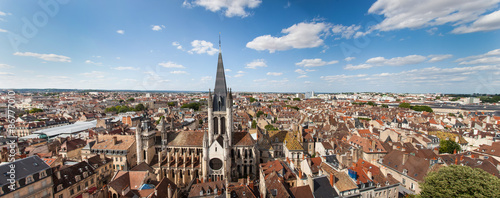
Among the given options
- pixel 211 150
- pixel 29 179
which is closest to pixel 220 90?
pixel 211 150

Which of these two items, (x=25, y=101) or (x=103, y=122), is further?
(x=25, y=101)

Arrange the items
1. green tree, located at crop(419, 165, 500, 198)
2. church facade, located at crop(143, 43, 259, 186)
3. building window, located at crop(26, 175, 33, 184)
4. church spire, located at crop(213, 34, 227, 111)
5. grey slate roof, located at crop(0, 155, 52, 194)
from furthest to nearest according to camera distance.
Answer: church spire, located at crop(213, 34, 227, 111)
church facade, located at crop(143, 43, 259, 186)
building window, located at crop(26, 175, 33, 184)
grey slate roof, located at crop(0, 155, 52, 194)
green tree, located at crop(419, 165, 500, 198)

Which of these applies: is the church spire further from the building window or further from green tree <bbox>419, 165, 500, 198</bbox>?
green tree <bbox>419, 165, 500, 198</bbox>

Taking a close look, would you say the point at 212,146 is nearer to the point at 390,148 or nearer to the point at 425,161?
the point at 425,161

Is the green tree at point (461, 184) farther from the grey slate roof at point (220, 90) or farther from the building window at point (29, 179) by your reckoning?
the building window at point (29, 179)

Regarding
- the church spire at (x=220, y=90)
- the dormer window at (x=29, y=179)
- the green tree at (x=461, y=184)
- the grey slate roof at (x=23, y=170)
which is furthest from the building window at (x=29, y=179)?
the green tree at (x=461, y=184)

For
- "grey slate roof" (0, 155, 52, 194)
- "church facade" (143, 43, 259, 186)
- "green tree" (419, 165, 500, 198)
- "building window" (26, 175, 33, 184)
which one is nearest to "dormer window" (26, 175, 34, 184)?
"building window" (26, 175, 33, 184)

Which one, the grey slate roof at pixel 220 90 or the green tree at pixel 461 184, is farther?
the grey slate roof at pixel 220 90

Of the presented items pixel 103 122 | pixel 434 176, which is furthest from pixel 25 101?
pixel 434 176
